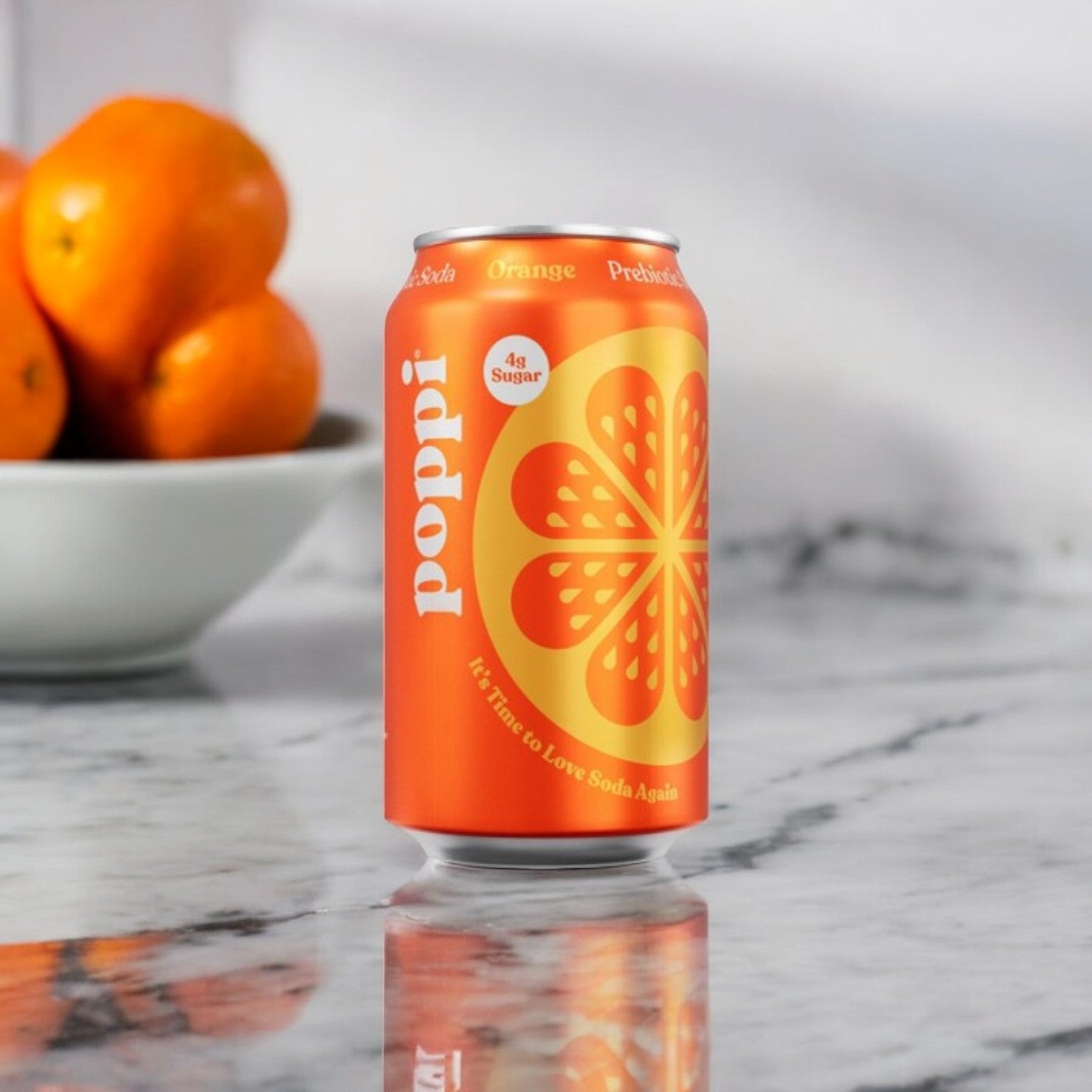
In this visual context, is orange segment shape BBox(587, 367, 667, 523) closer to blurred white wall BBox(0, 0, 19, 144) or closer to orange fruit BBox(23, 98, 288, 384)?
orange fruit BBox(23, 98, 288, 384)

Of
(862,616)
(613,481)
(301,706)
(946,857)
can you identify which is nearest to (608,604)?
(613,481)

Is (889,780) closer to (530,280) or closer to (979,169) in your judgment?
(530,280)

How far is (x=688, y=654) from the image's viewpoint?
1.99ft

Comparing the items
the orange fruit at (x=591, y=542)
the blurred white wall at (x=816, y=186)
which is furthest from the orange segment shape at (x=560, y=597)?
the blurred white wall at (x=816, y=186)

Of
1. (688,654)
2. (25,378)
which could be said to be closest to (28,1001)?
(688,654)

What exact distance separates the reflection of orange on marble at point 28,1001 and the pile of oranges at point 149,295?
1.55 ft

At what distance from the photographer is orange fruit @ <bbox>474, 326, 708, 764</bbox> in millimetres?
575

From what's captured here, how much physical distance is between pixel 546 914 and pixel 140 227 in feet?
1.68

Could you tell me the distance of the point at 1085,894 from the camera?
59 cm

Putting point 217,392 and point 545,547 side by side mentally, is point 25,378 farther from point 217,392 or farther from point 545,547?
point 545,547

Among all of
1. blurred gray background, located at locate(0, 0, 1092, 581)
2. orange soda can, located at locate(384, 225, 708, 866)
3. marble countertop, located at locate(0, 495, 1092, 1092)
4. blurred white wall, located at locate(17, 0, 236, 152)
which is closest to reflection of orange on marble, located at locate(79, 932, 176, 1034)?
marble countertop, located at locate(0, 495, 1092, 1092)

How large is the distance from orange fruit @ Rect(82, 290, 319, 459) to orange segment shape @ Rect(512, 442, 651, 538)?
430 mm

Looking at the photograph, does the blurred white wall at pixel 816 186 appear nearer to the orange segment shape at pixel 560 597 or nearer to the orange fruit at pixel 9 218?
the orange fruit at pixel 9 218

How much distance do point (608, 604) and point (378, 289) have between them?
0.96 metres
